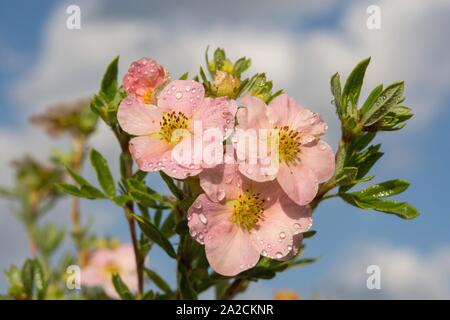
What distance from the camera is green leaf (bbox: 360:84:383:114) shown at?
45.4 inches

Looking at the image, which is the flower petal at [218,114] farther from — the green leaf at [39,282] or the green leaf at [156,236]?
the green leaf at [39,282]

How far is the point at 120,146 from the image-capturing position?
1258 mm

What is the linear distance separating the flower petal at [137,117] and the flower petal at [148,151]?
17mm

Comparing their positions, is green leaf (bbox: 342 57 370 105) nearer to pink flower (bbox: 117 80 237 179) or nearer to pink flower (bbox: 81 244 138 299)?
pink flower (bbox: 117 80 237 179)

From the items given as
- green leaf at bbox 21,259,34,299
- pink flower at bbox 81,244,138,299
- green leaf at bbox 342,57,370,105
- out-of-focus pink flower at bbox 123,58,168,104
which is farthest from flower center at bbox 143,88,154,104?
pink flower at bbox 81,244,138,299

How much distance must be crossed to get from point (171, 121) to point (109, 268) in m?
1.22

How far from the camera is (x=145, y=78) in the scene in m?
1.13

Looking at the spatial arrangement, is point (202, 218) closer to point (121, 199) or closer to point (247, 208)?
point (247, 208)

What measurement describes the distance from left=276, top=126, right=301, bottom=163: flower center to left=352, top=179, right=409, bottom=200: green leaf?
0.17 meters

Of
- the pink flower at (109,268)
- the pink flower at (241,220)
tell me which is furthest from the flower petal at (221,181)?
the pink flower at (109,268)

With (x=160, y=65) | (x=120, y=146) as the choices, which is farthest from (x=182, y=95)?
(x=120, y=146)

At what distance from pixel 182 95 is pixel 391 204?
394 mm

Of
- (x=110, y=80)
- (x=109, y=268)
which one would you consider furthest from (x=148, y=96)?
(x=109, y=268)
